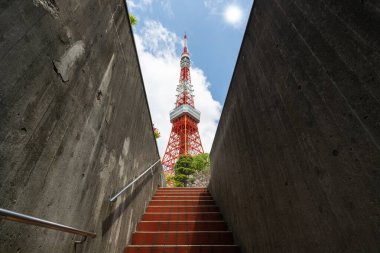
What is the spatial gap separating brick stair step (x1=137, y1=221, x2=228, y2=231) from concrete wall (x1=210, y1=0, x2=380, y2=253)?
0.96 meters

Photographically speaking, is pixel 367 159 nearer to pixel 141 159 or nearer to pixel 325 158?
pixel 325 158

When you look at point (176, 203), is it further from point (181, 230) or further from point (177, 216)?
point (181, 230)

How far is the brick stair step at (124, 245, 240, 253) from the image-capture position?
2.06m

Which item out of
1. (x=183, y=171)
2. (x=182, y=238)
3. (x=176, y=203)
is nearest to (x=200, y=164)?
(x=183, y=171)

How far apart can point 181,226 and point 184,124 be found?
60.1ft

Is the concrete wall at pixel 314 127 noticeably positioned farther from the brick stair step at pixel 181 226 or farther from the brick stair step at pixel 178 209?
the brick stair step at pixel 178 209

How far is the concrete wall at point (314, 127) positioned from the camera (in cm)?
66

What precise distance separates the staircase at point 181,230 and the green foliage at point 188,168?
855 cm

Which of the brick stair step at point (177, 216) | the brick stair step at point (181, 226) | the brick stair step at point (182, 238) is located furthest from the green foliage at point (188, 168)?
the brick stair step at point (182, 238)

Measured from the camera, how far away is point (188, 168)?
1257cm

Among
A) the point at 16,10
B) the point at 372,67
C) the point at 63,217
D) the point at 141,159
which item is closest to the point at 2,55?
the point at 16,10

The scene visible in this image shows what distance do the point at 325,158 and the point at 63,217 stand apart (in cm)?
143

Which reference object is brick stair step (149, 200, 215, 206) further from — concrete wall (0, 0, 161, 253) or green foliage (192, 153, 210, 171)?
green foliage (192, 153, 210, 171)

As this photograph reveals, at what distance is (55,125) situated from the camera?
0.93 m
